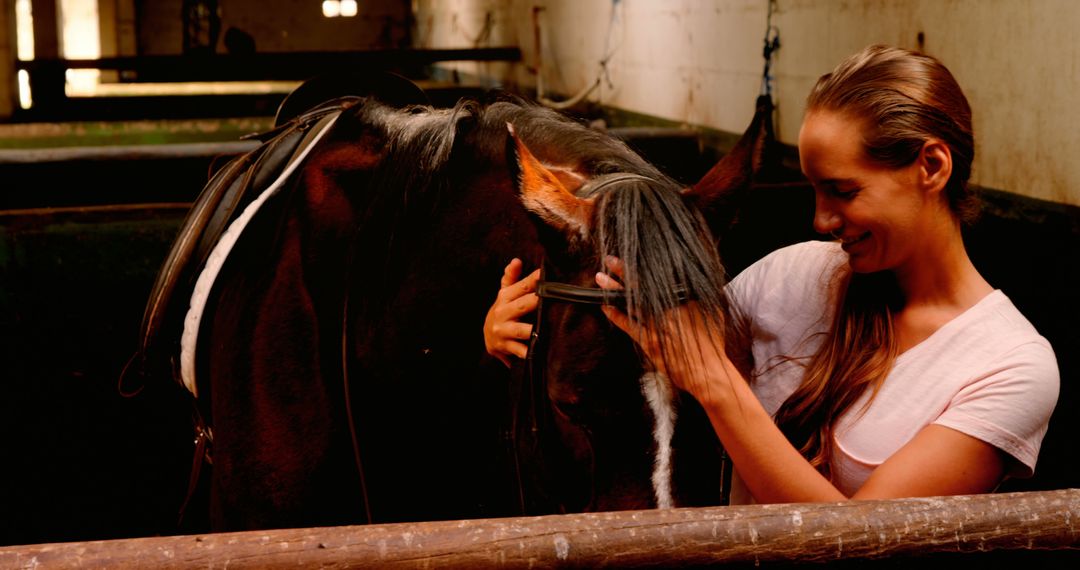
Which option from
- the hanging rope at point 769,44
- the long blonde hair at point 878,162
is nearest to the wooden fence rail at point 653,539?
the long blonde hair at point 878,162

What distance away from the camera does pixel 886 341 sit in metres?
A: 1.20

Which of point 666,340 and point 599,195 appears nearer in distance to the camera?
point 666,340

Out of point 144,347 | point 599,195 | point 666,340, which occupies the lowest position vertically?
point 144,347

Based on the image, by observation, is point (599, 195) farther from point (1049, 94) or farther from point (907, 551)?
point (1049, 94)

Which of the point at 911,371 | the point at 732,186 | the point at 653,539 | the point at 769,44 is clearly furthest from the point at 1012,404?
the point at 769,44

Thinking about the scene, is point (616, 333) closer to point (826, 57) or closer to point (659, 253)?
point (659, 253)

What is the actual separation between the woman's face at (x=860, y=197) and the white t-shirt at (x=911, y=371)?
4.5 inches

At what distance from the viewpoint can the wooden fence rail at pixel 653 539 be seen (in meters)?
0.75

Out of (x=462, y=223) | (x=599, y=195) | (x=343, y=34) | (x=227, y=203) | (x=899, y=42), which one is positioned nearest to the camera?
(x=599, y=195)

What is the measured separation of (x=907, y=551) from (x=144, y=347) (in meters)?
1.38

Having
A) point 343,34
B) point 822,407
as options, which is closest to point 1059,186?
point 822,407

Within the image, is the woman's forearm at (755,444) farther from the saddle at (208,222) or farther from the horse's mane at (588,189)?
the saddle at (208,222)

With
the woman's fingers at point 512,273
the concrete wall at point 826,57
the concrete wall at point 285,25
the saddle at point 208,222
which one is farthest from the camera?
the concrete wall at point 285,25

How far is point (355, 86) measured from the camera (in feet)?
6.72
